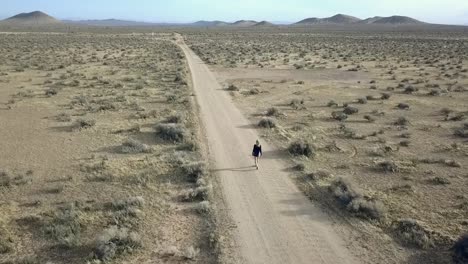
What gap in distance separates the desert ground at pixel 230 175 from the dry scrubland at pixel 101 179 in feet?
0.21

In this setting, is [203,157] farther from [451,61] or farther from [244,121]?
[451,61]

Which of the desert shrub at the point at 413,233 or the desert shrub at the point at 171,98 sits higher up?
the desert shrub at the point at 171,98

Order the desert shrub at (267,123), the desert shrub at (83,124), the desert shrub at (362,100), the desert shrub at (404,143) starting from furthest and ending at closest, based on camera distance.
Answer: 1. the desert shrub at (362,100)
2. the desert shrub at (267,123)
3. the desert shrub at (83,124)
4. the desert shrub at (404,143)

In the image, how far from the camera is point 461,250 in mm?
12164

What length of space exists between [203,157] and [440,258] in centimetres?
1129

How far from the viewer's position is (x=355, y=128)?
26.8 metres

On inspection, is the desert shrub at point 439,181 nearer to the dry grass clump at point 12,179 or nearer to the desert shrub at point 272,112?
the desert shrub at point 272,112

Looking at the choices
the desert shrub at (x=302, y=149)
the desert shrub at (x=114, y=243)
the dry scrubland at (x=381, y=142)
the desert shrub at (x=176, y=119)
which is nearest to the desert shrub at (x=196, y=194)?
→ the desert shrub at (x=114, y=243)

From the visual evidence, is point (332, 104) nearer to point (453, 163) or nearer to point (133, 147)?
point (453, 163)

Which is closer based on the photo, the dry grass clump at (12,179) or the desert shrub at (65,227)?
the desert shrub at (65,227)

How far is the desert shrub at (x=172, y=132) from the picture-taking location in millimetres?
23344

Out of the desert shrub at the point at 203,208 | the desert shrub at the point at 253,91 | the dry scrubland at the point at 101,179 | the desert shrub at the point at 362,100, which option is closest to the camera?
the dry scrubland at the point at 101,179

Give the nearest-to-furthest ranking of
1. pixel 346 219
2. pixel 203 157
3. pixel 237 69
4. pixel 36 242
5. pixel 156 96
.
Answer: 1. pixel 36 242
2. pixel 346 219
3. pixel 203 157
4. pixel 156 96
5. pixel 237 69

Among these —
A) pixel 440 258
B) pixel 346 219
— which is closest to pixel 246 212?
pixel 346 219
